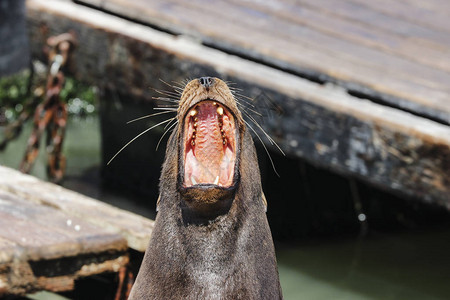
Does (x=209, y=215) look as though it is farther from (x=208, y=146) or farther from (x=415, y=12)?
(x=415, y=12)

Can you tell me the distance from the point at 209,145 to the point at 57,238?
43.6 inches

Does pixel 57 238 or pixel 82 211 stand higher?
pixel 82 211

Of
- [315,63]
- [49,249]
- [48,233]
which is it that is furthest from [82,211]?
[315,63]

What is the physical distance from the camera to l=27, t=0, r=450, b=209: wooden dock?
441cm

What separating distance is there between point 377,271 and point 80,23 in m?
2.29

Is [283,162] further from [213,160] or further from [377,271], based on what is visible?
[213,160]

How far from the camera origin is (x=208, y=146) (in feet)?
9.34

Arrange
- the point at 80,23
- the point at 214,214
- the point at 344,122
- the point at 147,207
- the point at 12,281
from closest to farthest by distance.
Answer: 1. the point at 214,214
2. the point at 12,281
3. the point at 344,122
4. the point at 80,23
5. the point at 147,207

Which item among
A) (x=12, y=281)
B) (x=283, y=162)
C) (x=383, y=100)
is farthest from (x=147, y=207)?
(x=12, y=281)

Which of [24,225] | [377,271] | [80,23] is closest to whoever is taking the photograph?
[24,225]

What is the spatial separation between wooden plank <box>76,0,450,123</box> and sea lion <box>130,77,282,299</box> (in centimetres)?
191

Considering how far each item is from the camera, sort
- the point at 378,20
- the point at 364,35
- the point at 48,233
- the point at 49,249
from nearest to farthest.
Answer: the point at 49,249 → the point at 48,233 → the point at 364,35 → the point at 378,20

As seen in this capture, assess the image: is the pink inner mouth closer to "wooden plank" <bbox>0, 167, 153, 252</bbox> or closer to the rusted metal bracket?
"wooden plank" <bbox>0, 167, 153, 252</bbox>

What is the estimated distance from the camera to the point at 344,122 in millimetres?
4520
